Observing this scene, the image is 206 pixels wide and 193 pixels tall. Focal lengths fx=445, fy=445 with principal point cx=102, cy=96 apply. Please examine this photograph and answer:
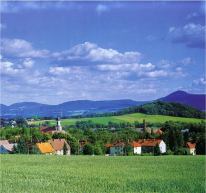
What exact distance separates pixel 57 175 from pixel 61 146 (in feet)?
74.9

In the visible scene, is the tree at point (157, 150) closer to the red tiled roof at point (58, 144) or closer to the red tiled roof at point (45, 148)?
the red tiled roof at point (58, 144)

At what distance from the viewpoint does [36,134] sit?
3991 cm

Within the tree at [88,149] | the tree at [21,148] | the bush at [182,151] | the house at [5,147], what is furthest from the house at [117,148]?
the house at [5,147]

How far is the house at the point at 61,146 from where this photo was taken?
33.8 meters

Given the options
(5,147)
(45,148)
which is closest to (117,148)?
(45,148)

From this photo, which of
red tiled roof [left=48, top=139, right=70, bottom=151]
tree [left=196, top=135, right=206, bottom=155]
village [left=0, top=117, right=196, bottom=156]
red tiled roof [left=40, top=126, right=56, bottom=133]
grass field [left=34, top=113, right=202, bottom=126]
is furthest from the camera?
red tiled roof [left=40, top=126, right=56, bottom=133]

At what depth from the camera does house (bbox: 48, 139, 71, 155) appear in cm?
3383

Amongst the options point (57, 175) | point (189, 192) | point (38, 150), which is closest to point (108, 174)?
point (57, 175)

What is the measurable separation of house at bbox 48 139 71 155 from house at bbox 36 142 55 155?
31cm

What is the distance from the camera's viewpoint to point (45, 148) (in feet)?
113

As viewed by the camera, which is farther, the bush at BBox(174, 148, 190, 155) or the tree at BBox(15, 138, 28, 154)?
the tree at BBox(15, 138, 28, 154)

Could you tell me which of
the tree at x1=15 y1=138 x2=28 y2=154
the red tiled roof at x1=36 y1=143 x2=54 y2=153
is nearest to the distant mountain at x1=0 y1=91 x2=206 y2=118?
the tree at x1=15 y1=138 x2=28 y2=154

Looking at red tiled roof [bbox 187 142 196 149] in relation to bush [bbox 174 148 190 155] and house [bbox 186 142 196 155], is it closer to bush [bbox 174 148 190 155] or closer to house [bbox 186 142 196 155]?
house [bbox 186 142 196 155]

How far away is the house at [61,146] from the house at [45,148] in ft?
1.01
